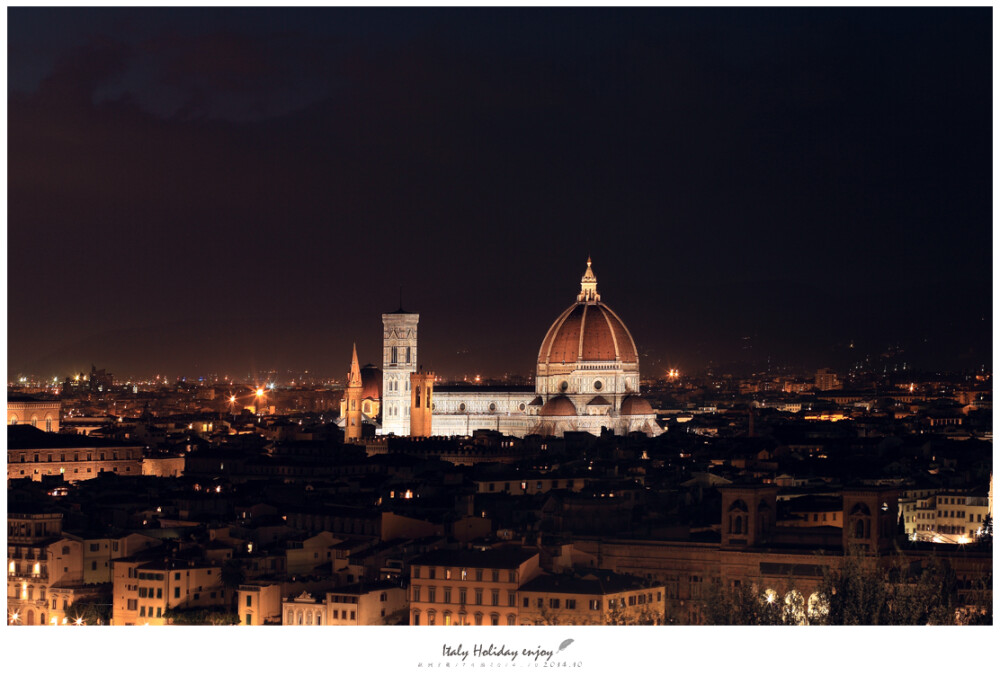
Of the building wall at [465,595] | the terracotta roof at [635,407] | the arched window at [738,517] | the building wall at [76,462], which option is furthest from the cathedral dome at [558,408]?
the building wall at [465,595]

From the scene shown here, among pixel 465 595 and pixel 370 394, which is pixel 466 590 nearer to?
pixel 465 595

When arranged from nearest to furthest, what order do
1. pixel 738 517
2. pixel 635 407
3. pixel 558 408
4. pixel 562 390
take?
pixel 738 517 → pixel 558 408 → pixel 635 407 → pixel 562 390

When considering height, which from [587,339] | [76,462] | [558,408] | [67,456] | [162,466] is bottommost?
[162,466]

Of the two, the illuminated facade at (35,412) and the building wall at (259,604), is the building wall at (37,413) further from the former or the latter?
the building wall at (259,604)

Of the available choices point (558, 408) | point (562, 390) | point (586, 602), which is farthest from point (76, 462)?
point (562, 390)

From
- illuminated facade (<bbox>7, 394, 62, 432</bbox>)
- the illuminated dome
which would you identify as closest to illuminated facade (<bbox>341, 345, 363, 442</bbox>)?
the illuminated dome
